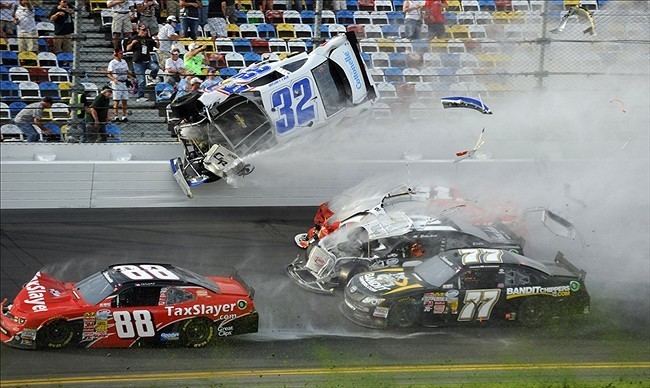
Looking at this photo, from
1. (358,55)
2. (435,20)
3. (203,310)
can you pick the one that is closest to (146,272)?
(203,310)

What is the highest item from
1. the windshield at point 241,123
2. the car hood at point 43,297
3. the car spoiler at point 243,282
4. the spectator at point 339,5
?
the spectator at point 339,5

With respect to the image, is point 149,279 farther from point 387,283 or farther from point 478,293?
point 478,293

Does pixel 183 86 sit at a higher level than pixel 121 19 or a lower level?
lower

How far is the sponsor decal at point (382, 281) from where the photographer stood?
40.0 ft

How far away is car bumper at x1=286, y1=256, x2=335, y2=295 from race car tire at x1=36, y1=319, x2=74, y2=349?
3387 millimetres

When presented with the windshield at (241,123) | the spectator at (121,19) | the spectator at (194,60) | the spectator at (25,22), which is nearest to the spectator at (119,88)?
the spectator at (121,19)

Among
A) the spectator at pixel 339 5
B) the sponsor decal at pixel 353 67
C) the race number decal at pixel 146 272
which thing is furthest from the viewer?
the spectator at pixel 339 5

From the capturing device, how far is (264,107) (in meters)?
15.0

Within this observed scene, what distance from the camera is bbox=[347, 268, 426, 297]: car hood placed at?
1208 centimetres

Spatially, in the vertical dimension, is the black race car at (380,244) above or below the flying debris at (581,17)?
below

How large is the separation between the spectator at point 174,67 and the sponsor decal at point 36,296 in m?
5.05

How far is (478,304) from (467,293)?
202 mm

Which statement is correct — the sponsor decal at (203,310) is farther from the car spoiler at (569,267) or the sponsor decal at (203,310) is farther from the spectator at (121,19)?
the spectator at (121,19)

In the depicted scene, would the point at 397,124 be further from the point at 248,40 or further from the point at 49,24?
the point at 49,24
